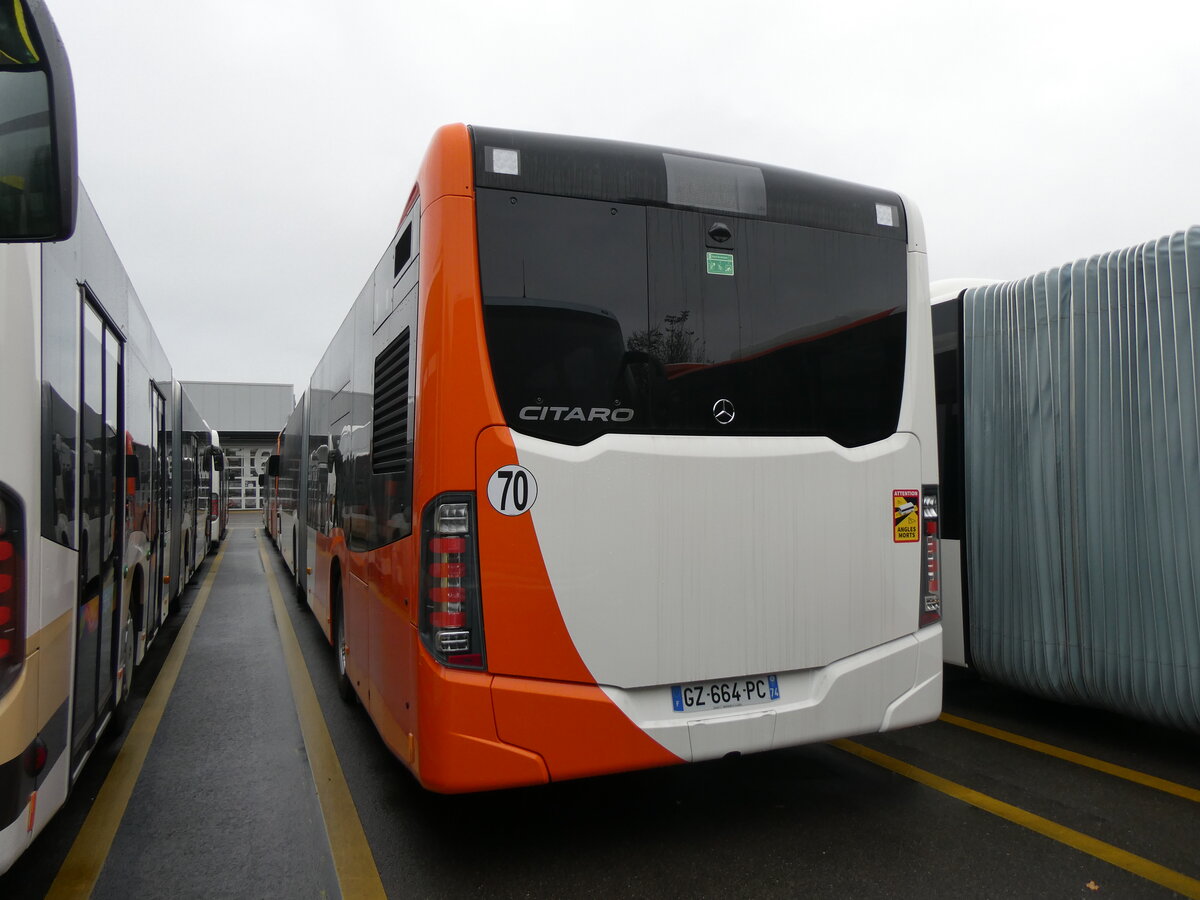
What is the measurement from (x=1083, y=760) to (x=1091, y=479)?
5.29 feet

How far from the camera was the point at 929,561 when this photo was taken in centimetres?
399

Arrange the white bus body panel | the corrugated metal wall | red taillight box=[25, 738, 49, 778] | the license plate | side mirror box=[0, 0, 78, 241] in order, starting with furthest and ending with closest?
the corrugated metal wall, the license plate, the white bus body panel, red taillight box=[25, 738, 49, 778], side mirror box=[0, 0, 78, 241]

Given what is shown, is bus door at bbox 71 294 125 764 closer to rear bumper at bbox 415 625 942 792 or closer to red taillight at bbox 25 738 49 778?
red taillight at bbox 25 738 49 778

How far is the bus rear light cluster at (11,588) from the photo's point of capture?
8.15 ft

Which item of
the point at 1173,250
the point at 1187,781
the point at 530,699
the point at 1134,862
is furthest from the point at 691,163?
the point at 1187,781

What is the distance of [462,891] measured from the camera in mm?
3207

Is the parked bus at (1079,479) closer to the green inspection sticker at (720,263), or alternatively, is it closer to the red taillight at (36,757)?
the green inspection sticker at (720,263)

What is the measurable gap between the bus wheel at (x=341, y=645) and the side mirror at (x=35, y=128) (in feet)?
14.3

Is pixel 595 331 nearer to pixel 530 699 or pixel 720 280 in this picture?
pixel 720 280

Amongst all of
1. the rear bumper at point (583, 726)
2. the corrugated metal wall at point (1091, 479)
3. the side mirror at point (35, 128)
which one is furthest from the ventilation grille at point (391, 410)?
the corrugated metal wall at point (1091, 479)

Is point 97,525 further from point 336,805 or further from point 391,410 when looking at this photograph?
point 336,805

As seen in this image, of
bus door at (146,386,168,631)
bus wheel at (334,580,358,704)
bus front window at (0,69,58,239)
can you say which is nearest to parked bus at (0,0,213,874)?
bus front window at (0,69,58,239)

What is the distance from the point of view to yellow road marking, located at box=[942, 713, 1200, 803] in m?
4.27

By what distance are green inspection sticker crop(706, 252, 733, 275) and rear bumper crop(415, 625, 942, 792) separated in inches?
69.2
